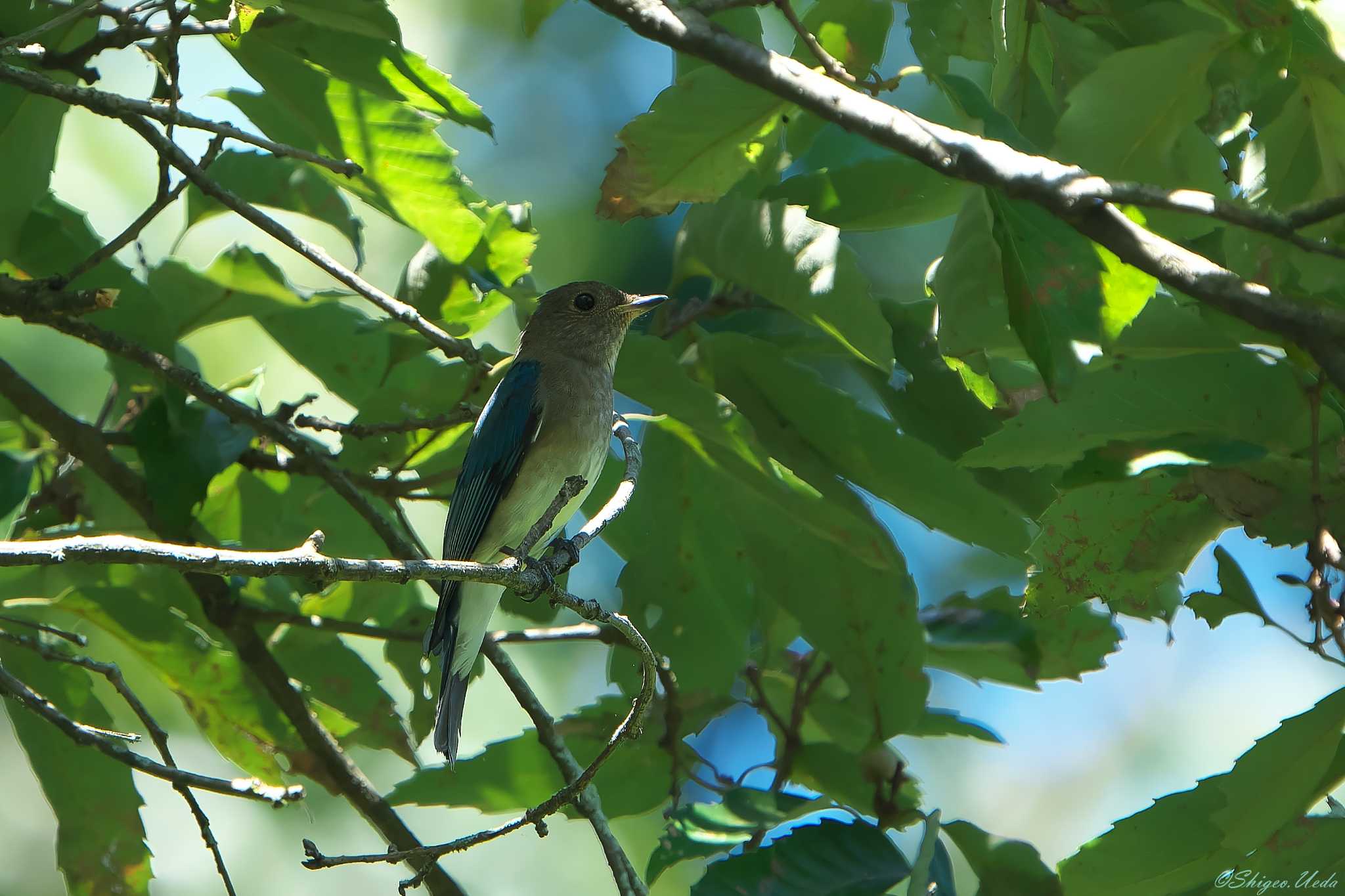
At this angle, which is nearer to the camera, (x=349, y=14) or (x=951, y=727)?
(x=349, y=14)

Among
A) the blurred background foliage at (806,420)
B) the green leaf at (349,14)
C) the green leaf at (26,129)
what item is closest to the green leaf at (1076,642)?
the blurred background foliage at (806,420)

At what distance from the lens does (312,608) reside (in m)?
3.57

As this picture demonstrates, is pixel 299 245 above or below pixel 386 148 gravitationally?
below

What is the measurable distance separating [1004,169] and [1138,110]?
1.35 feet

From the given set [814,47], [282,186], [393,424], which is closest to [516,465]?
[393,424]

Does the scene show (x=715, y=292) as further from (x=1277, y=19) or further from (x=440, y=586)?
(x=1277, y=19)

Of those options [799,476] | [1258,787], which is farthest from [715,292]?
[1258,787]

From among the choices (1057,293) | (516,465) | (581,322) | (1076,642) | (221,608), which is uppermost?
(581,322)

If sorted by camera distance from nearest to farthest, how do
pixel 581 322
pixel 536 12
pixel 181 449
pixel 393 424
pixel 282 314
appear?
pixel 536 12, pixel 181 449, pixel 393 424, pixel 282 314, pixel 581 322

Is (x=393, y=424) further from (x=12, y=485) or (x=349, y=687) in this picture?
(x=12, y=485)

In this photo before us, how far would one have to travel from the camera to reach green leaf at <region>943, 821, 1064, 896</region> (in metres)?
2.84

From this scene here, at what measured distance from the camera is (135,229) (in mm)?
3031

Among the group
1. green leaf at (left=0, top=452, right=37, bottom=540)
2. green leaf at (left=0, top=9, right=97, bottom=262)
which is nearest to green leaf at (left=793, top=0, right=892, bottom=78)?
green leaf at (left=0, top=9, right=97, bottom=262)

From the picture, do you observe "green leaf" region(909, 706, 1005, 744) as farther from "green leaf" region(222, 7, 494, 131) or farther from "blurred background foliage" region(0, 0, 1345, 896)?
"green leaf" region(222, 7, 494, 131)
